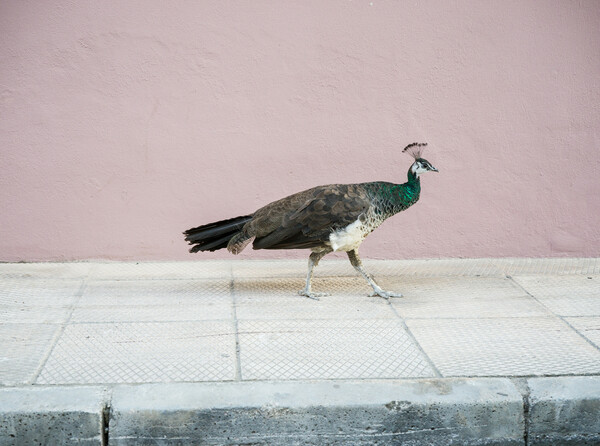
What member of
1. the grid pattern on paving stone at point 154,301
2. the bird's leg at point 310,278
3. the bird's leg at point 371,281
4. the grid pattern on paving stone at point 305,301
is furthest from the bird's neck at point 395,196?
the grid pattern on paving stone at point 154,301

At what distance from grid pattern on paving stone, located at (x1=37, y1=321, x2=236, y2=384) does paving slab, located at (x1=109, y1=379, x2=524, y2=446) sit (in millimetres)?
210

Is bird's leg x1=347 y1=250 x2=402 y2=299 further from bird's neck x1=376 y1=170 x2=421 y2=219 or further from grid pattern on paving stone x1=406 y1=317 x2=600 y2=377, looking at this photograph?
grid pattern on paving stone x1=406 y1=317 x2=600 y2=377

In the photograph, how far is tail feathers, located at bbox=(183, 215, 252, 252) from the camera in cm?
543

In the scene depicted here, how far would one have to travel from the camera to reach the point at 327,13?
5988 millimetres

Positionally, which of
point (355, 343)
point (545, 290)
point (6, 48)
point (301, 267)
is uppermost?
point (6, 48)

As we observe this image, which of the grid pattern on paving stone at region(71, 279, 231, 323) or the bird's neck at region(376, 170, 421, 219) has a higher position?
the bird's neck at region(376, 170, 421, 219)

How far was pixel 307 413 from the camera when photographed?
3.65 metres

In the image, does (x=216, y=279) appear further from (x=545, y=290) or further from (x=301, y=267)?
(x=545, y=290)

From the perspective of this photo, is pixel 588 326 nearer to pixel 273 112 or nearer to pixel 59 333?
pixel 273 112

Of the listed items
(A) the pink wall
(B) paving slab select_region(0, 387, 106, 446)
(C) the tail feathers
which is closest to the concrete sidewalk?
(B) paving slab select_region(0, 387, 106, 446)

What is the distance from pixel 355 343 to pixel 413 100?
247cm

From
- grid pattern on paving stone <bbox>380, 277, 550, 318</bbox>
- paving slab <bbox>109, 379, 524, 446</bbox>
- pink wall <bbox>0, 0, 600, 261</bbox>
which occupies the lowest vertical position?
paving slab <bbox>109, 379, 524, 446</bbox>

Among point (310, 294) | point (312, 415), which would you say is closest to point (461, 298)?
point (310, 294)

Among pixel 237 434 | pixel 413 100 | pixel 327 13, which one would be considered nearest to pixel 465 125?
pixel 413 100
